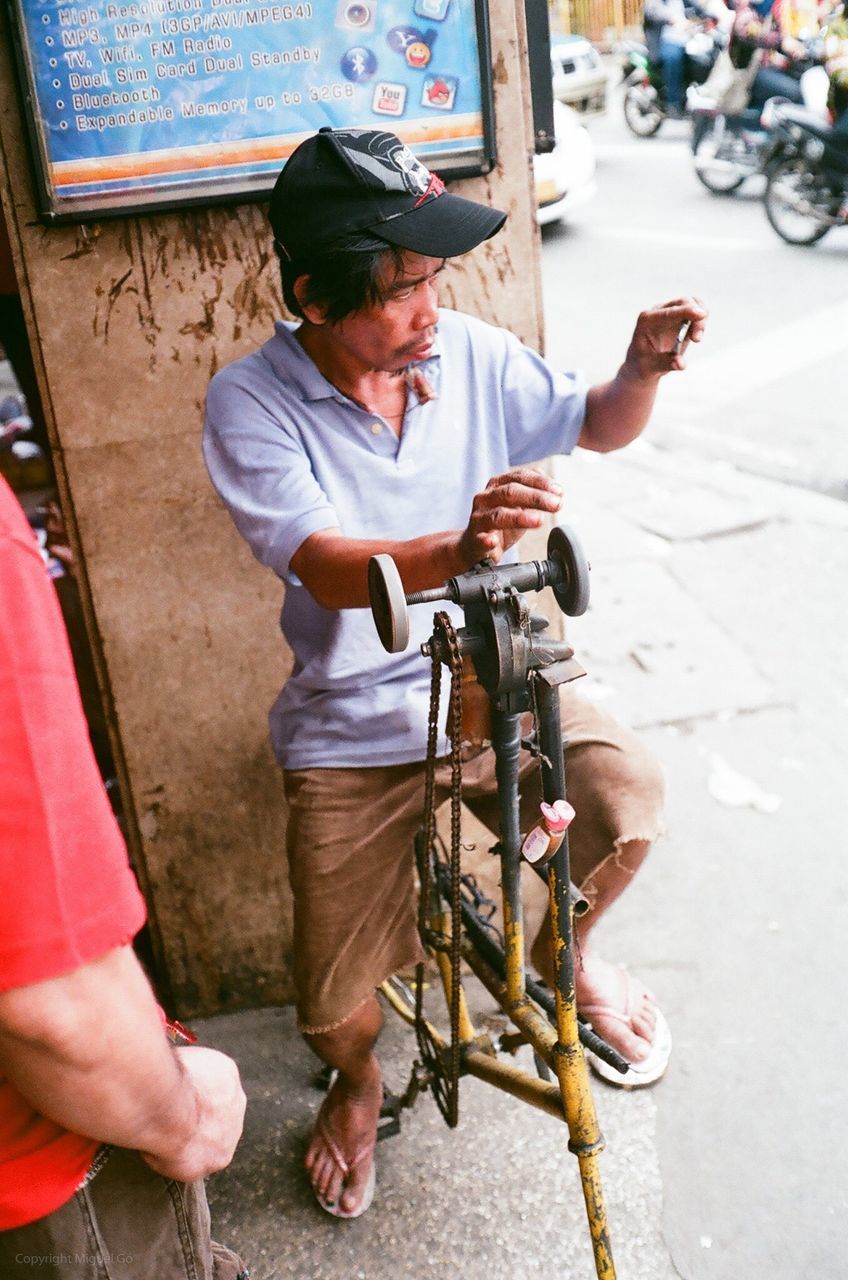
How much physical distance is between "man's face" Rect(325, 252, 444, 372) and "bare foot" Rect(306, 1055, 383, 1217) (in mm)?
1415

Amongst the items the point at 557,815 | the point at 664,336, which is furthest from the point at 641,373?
the point at 557,815

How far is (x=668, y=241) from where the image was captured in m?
9.68

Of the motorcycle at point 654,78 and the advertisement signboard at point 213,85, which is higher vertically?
the advertisement signboard at point 213,85

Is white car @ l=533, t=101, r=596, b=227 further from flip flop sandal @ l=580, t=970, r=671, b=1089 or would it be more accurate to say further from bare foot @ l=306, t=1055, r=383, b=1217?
bare foot @ l=306, t=1055, r=383, b=1217

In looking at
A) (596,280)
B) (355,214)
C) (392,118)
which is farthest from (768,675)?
(596,280)

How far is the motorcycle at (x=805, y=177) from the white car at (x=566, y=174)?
1.59m

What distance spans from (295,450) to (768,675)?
2592mm

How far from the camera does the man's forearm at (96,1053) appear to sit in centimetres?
102

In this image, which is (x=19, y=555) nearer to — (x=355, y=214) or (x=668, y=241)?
(x=355, y=214)

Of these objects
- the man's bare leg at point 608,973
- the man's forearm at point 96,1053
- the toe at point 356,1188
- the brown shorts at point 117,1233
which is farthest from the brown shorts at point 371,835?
the man's forearm at point 96,1053

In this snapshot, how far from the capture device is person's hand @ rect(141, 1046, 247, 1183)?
4.12 feet

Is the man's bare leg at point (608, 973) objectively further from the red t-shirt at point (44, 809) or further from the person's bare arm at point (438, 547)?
the red t-shirt at point (44, 809)

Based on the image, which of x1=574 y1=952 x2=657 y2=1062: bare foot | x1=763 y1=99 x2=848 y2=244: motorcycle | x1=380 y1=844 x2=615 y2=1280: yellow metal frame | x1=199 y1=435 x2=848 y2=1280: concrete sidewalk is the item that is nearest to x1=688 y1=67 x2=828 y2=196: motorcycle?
x1=763 y1=99 x2=848 y2=244: motorcycle

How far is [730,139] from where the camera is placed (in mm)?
11125
